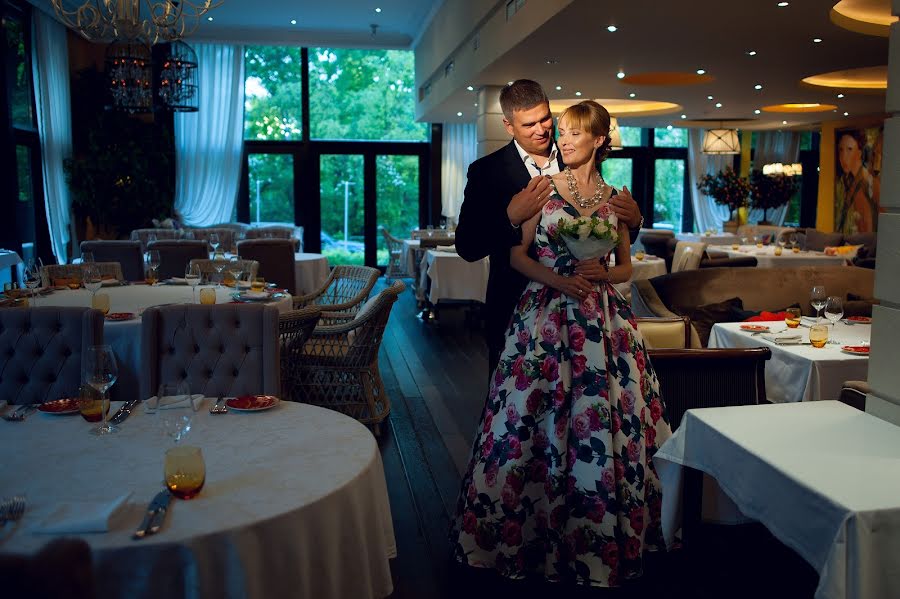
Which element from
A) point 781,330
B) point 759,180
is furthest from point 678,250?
point 781,330

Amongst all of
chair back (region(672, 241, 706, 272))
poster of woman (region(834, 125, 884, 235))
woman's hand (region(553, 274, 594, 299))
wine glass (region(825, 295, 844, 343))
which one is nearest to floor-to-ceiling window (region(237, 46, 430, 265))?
chair back (region(672, 241, 706, 272))

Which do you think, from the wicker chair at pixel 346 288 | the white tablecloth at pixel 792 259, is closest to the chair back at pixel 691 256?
the white tablecloth at pixel 792 259

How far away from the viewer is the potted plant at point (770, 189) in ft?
51.9

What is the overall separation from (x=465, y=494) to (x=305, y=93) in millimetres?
13471

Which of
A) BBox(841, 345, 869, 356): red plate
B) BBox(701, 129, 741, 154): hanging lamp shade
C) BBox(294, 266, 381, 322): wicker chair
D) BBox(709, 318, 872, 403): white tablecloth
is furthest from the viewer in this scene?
BBox(701, 129, 741, 154): hanging lamp shade

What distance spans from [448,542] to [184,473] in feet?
6.42

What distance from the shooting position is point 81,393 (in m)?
2.46

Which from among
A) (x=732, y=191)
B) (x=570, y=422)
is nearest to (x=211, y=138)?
(x=732, y=191)

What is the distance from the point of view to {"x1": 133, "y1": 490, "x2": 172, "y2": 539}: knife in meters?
1.73

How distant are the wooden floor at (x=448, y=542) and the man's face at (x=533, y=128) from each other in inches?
60.8

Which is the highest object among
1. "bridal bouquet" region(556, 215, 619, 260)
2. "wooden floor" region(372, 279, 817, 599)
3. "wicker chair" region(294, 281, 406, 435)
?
"bridal bouquet" region(556, 215, 619, 260)

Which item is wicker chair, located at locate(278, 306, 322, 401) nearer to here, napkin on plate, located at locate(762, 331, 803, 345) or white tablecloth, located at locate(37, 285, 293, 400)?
white tablecloth, located at locate(37, 285, 293, 400)

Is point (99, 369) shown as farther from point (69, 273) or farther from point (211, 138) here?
point (211, 138)

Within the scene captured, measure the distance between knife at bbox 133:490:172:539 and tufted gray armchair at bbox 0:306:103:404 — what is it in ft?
4.95
